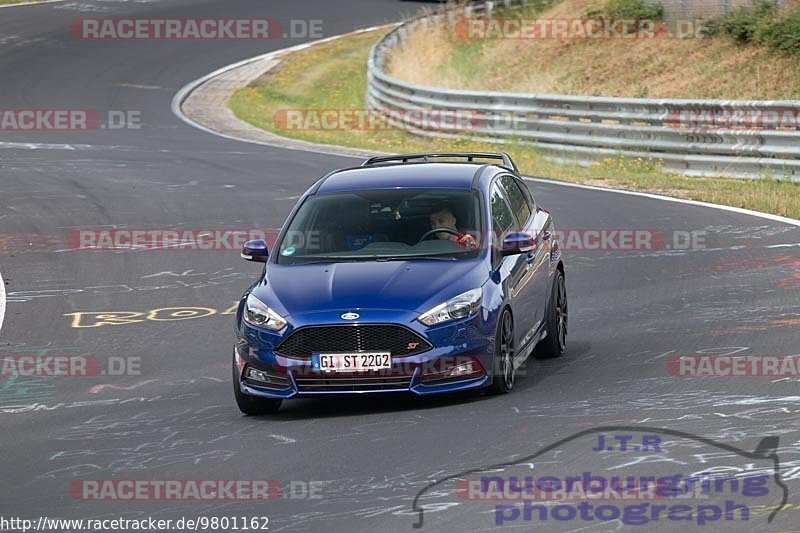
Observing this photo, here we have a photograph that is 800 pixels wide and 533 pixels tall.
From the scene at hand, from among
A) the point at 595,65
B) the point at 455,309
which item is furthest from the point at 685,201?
the point at 595,65

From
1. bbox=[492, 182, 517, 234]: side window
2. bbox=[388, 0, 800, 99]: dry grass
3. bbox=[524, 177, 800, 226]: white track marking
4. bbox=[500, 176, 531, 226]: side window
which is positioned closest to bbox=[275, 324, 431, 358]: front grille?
bbox=[492, 182, 517, 234]: side window

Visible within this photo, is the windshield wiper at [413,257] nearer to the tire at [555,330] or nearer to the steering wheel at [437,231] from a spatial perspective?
the steering wheel at [437,231]

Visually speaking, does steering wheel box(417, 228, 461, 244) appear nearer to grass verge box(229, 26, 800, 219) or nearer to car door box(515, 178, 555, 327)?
car door box(515, 178, 555, 327)

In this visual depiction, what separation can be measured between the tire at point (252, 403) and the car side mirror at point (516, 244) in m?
1.94

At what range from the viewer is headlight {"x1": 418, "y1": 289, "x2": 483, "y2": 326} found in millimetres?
9758

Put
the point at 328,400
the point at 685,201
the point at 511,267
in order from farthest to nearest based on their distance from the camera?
the point at 685,201, the point at 511,267, the point at 328,400

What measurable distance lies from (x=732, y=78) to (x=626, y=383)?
21633 millimetres

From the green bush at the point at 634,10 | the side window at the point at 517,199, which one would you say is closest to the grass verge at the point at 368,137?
the green bush at the point at 634,10

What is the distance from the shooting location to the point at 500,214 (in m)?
11.4

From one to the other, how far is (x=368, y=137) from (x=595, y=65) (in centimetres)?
610

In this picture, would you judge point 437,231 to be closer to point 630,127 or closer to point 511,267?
point 511,267

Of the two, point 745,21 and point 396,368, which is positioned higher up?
point 396,368

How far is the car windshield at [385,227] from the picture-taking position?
1070 cm

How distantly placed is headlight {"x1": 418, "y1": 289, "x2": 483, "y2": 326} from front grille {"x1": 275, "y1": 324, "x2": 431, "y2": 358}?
0.15m
